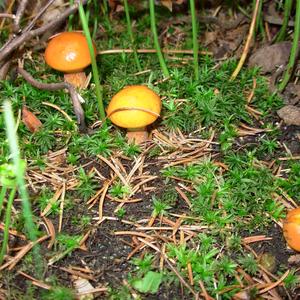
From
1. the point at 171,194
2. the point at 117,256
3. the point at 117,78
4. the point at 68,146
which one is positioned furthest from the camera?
the point at 117,78

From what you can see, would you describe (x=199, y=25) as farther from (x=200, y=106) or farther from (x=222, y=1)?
(x=200, y=106)

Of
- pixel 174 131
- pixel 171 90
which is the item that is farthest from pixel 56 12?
pixel 174 131

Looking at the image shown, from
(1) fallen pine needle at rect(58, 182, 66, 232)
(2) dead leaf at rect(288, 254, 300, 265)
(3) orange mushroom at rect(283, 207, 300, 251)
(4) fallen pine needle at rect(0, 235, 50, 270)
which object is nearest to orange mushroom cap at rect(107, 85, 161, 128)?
(1) fallen pine needle at rect(58, 182, 66, 232)

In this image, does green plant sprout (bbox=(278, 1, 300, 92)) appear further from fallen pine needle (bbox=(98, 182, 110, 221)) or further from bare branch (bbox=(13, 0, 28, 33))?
bare branch (bbox=(13, 0, 28, 33))

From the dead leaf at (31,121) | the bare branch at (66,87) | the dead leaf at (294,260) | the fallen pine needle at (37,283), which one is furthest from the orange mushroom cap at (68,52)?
the dead leaf at (294,260)

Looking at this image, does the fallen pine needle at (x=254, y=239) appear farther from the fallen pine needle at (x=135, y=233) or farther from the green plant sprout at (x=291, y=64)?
the green plant sprout at (x=291, y=64)

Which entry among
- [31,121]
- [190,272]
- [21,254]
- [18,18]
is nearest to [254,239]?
[190,272]

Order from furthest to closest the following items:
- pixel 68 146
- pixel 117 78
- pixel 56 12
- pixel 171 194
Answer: pixel 56 12 < pixel 117 78 < pixel 68 146 < pixel 171 194
